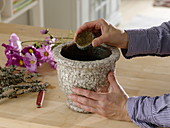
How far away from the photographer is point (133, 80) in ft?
4.54

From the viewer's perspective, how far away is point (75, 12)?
12.2ft

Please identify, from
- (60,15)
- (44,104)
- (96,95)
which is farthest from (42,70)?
(60,15)

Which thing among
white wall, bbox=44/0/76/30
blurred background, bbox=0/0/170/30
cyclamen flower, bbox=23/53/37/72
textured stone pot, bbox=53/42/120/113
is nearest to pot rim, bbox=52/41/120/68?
textured stone pot, bbox=53/42/120/113

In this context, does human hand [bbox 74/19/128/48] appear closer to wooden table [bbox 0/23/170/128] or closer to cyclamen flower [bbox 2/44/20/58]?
wooden table [bbox 0/23/170/128]

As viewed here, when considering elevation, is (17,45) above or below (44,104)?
above

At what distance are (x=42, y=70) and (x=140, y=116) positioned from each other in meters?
0.49

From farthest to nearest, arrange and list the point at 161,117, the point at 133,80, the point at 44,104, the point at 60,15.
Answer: the point at 60,15, the point at 133,80, the point at 44,104, the point at 161,117

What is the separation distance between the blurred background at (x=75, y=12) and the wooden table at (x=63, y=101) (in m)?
1.44

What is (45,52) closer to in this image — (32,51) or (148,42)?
(32,51)

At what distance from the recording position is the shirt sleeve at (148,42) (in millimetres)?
1376

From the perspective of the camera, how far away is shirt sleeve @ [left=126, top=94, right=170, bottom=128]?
109cm

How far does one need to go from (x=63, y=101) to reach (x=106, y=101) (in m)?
0.16

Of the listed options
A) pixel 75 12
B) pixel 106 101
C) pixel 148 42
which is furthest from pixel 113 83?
pixel 75 12

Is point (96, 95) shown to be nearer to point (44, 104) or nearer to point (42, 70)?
point (44, 104)
